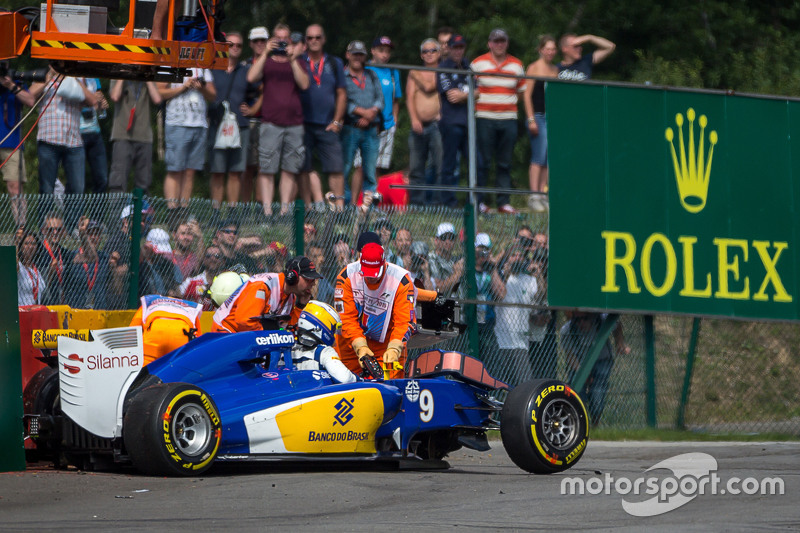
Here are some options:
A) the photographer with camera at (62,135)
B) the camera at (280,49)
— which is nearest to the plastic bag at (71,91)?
the photographer with camera at (62,135)

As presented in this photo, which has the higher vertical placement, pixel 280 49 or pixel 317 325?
pixel 280 49

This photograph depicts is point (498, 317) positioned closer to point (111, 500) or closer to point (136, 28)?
point (136, 28)

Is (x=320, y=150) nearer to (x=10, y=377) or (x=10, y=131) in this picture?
(x=10, y=131)

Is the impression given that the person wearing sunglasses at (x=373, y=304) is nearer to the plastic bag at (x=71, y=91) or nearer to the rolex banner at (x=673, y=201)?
the rolex banner at (x=673, y=201)

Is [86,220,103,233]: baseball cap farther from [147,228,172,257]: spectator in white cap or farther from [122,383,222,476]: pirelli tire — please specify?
[122,383,222,476]: pirelli tire

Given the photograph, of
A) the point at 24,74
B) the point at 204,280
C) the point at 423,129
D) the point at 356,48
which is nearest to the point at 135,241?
the point at 204,280

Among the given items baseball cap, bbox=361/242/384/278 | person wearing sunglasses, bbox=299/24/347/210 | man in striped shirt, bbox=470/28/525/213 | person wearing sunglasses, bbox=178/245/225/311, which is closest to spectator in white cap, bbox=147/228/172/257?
person wearing sunglasses, bbox=178/245/225/311

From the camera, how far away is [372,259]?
12141 mm

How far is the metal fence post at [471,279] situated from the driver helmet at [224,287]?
376 cm

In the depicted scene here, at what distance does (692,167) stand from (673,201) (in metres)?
0.48

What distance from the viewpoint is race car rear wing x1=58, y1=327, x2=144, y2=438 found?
33.7 feet

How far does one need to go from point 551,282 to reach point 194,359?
19.1 ft

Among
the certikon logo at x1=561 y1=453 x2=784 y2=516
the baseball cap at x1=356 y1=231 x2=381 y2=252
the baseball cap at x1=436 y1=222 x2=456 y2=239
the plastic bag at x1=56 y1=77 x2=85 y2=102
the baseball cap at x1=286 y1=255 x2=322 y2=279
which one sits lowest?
the certikon logo at x1=561 y1=453 x2=784 y2=516

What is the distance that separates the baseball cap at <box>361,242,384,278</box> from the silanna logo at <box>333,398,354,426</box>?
5.60 feet
